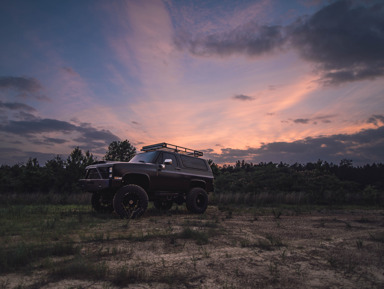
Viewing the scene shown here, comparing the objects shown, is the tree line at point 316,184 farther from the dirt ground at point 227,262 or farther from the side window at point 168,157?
the dirt ground at point 227,262

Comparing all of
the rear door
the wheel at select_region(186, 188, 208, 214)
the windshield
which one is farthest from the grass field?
the wheel at select_region(186, 188, 208, 214)

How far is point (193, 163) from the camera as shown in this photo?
9695mm

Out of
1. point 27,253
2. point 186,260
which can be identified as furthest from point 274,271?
point 27,253

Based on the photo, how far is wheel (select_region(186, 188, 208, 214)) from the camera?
891 cm

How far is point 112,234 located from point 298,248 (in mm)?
3391

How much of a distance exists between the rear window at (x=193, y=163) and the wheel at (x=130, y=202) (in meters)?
2.55

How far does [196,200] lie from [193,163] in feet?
4.73

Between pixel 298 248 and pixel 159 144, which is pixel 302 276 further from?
pixel 159 144

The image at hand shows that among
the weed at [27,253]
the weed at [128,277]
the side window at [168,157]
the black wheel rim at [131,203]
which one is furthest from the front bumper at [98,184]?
the weed at [128,277]

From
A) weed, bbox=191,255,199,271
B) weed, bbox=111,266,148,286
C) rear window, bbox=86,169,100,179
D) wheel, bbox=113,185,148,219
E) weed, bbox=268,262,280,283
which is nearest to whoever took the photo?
weed, bbox=111,266,148,286

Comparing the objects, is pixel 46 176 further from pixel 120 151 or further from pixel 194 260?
pixel 194 260

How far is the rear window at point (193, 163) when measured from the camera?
9328 millimetres

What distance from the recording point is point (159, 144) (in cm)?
893

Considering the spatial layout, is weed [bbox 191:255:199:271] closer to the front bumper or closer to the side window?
the front bumper
